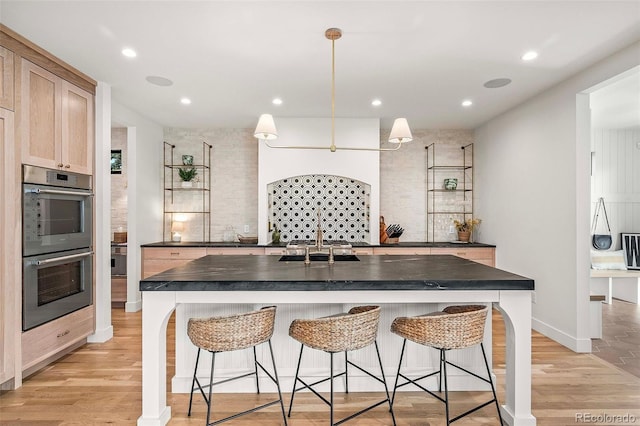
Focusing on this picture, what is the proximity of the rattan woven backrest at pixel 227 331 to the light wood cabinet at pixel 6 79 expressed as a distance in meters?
2.14

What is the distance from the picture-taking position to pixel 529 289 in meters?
2.09

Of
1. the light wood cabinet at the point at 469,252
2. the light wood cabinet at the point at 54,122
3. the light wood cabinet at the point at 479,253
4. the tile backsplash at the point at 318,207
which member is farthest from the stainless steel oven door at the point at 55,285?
the light wood cabinet at the point at 479,253

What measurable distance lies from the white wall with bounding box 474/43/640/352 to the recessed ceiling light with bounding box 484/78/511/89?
0.55 metres

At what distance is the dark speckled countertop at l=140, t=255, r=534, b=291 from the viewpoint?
81.1 inches

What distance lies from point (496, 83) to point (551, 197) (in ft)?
4.25

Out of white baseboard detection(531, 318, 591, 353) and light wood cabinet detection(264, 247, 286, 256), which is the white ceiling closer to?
light wood cabinet detection(264, 247, 286, 256)

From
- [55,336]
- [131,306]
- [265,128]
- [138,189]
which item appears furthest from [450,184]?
[55,336]

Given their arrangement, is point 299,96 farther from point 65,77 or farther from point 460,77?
point 65,77

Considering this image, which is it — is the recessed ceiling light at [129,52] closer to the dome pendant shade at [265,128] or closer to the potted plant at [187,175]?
the dome pendant shade at [265,128]

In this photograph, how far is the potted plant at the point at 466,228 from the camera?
548cm

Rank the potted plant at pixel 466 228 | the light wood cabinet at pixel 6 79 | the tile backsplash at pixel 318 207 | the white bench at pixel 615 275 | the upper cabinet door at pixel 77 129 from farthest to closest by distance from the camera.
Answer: the potted plant at pixel 466 228
the tile backsplash at pixel 318 207
the white bench at pixel 615 275
the upper cabinet door at pixel 77 129
the light wood cabinet at pixel 6 79

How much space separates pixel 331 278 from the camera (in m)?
2.13

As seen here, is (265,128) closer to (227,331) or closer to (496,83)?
(227,331)

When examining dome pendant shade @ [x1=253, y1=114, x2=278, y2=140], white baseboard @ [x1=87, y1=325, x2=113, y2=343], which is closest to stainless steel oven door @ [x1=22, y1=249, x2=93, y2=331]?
white baseboard @ [x1=87, y1=325, x2=113, y2=343]
